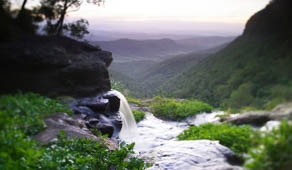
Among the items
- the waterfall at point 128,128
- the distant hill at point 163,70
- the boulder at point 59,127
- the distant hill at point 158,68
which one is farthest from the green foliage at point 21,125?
the waterfall at point 128,128

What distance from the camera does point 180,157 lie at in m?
4.02

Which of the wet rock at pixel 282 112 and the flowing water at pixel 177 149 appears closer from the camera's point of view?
the wet rock at pixel 282 112

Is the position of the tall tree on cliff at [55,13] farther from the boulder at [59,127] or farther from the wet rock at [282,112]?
the wet rock at [282,112]

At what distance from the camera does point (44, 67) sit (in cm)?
254

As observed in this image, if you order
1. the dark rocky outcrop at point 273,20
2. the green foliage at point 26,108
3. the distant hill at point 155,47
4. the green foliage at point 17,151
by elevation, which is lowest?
the green foliage at point 17,151

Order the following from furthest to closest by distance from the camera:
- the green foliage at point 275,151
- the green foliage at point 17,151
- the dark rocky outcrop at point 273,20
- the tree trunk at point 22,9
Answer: the green foliage at point 17,151 < the tree trunk at point 22,9 < the dark rocky outcrop at point 273,20 < the green foliage at point 275,151

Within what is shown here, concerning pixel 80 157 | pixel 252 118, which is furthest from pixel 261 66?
pixel 80 157

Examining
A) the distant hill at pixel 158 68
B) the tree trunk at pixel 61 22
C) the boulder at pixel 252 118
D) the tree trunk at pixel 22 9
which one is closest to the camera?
the boulder at pixel 252 118

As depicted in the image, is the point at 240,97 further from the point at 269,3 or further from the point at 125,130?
the point at 125,130

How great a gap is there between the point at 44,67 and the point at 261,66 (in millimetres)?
1608

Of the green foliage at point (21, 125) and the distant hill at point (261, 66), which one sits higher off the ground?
the distant hill at point (261, 66)

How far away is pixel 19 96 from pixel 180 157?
7.25 ft

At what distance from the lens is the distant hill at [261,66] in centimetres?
159

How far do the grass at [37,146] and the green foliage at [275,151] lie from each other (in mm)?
1807
